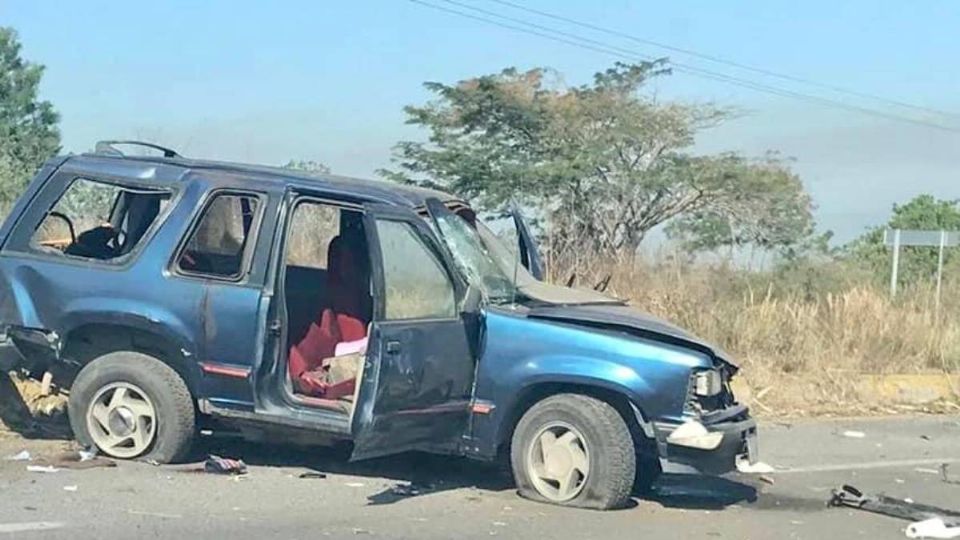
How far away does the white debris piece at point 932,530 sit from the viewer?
8070mm

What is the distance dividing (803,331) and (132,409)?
820cm

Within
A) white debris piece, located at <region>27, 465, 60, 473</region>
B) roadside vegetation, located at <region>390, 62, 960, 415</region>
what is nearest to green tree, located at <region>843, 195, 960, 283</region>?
roadside vegetation, located at <region>390, 62, 960, 415</region>

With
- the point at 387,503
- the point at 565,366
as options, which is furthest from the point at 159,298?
the point at 565,366

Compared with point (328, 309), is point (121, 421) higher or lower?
lower

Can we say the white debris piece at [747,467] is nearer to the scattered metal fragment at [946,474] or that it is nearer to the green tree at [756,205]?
the scattered metal fragment at [946,474]

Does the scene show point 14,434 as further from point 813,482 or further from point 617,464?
point 813,482

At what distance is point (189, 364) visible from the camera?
8.66 meters

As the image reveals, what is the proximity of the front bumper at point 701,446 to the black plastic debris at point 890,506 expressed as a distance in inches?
38.0

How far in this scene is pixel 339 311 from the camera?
936cm

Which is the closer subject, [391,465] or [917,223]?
[391,465]

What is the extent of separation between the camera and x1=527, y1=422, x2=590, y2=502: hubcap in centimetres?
838

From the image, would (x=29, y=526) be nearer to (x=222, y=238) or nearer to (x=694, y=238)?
(x=222, y=238)

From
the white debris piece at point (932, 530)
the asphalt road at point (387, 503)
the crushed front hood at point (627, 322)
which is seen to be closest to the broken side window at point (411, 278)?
the crushed front hood at point (627, 322)

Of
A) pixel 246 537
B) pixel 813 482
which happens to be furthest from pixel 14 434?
pixel 813 482
